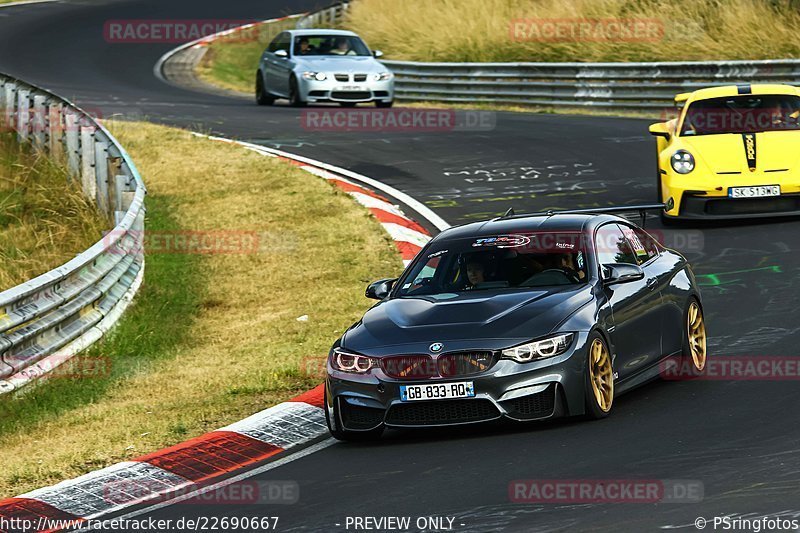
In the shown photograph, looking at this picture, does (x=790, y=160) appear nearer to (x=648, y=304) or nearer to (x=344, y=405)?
(x=648, y=304)

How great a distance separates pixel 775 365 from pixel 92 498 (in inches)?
183

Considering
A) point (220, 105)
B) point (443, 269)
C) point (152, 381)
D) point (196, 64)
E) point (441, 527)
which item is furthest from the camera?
point (196, 64)

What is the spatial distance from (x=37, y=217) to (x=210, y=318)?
5.31 m

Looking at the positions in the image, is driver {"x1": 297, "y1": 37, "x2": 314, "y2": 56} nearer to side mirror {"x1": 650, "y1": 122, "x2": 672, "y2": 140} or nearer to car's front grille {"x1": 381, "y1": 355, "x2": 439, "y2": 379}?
side mirror {"x1": 650, "y1": 122, "x2": 672, "y2": 140}

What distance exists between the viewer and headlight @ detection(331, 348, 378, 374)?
8.84m

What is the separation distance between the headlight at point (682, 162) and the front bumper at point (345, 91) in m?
11.0

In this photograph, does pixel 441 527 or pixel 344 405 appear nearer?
pixel 441 527

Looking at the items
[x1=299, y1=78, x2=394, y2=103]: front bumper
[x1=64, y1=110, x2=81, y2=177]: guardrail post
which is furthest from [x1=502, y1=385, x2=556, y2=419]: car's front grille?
[x1=299, y1=78, x2=394, y2=103]: front bumper

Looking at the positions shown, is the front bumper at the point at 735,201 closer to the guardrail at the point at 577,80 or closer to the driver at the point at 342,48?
the guardrail at the point at 577,80

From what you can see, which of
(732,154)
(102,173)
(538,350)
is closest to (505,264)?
(538,350)

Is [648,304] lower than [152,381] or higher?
higher

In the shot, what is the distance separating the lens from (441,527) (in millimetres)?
6742

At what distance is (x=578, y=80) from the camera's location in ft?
93.4

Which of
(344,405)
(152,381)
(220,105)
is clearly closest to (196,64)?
(220,105)
